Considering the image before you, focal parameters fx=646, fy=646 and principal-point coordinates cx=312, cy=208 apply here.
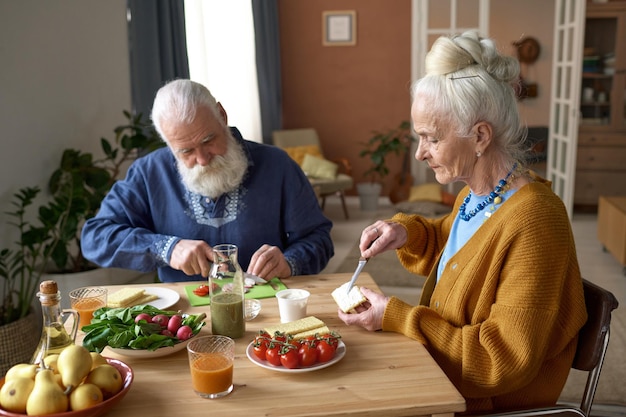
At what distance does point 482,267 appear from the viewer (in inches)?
57.9

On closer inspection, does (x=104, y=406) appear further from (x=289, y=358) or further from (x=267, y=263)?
(x=267, y=263)

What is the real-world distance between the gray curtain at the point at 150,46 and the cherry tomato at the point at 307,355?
3194 mm

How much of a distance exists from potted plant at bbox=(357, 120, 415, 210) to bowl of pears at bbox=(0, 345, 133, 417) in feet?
18.8

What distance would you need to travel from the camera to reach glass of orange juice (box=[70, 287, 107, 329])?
1.62 m

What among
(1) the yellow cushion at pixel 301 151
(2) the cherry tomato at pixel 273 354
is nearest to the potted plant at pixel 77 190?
(2) the cherry tomato at pixel 273 354

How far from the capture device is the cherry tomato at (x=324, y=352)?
1.36 m

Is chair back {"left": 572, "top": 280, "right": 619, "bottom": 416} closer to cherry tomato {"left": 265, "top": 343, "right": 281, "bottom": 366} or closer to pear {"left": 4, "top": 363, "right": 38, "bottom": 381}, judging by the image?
cherry tomato {"left": 265, "top": 343, "right": 281, "bottom": 366}

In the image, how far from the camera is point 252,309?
66.0 inches

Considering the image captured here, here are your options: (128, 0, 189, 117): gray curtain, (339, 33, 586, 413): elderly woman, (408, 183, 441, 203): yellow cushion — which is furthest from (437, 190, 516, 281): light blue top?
(408, 183, 441, 203): yellow cushion

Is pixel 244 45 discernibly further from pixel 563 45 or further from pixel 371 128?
pixel 563 45

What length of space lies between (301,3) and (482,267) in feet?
20.4

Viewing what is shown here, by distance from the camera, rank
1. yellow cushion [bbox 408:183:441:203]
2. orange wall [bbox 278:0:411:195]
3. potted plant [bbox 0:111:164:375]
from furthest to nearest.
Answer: orange wall [bbox 278:0:411:195] < yellow cushion [bbox 408:183:441:203] < potted plant [bbox 0:111:164:375]

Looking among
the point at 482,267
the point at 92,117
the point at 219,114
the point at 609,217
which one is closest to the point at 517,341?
the point at 482,267

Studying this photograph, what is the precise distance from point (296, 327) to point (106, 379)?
45cm
